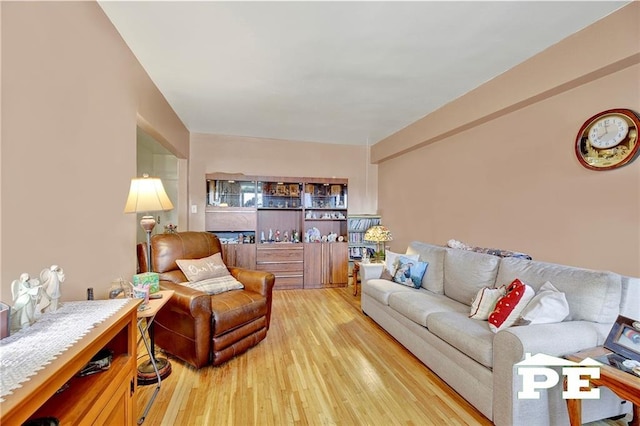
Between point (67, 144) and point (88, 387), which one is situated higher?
point (67, 144)

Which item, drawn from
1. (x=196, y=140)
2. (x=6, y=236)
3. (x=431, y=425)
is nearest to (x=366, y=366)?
(x=431, y=425)

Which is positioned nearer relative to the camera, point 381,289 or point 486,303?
point 486,303

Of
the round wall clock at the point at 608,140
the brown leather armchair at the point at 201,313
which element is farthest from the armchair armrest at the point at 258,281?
the round wall clock at the point at 608,140

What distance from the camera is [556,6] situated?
6.08 feet

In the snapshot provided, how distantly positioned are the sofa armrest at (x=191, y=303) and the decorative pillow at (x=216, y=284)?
1.23 ft

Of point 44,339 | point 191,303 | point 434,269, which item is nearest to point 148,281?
point 191,303

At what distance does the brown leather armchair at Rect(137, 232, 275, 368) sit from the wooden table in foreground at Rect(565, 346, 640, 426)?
7.32 feet

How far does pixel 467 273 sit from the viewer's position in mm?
2709

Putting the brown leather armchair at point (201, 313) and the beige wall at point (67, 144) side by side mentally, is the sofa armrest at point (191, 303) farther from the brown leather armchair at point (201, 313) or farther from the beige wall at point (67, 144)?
the beige wall at point (67, 144)

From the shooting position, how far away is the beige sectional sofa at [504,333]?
5.30ft

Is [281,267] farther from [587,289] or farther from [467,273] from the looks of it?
[587,289]

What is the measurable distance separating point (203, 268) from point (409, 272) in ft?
7.24

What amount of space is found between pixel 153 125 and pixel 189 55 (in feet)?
2.96

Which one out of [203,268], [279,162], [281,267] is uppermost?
[279,162]
